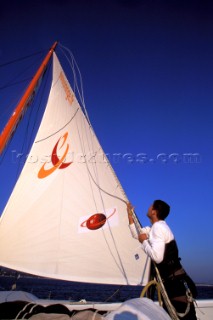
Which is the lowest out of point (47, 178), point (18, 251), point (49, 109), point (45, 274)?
point (45, 274)

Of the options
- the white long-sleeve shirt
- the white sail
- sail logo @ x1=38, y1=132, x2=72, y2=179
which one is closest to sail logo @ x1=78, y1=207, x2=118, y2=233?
the white sail

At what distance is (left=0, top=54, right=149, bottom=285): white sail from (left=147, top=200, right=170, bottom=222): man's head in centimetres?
210

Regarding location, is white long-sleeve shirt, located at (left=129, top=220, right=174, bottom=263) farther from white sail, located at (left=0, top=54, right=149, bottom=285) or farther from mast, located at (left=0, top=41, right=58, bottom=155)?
mast, located at (left=0, top=41, right=58, bottom=155)

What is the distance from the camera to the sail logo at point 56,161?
21.8 ft

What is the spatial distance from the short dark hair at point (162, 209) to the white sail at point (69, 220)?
213 cm

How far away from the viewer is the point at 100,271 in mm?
5336

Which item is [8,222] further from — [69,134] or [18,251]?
[69,134]

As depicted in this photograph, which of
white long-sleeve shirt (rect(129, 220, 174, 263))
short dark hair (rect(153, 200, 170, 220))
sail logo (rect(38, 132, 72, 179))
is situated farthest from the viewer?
sail logo (rect(38, 132, 72, 179))

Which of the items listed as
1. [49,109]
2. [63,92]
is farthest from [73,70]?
[49,109]

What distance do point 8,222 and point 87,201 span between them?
1.78 meters

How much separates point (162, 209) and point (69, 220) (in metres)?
2.71

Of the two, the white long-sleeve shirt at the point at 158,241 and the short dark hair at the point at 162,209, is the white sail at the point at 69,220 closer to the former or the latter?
the short dark hair at the point at 162,209

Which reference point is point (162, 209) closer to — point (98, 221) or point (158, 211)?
point (158, 211)

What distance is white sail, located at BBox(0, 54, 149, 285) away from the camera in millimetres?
5262
